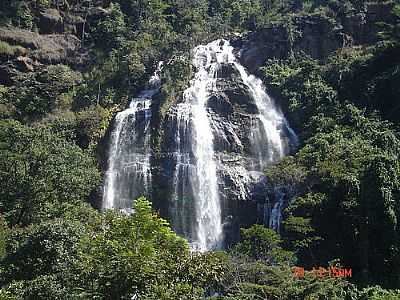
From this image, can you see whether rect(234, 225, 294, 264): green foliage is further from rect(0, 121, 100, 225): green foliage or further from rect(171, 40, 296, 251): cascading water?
rect(0, 121, 100, 225): green foliage

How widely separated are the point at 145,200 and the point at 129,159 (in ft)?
62.1

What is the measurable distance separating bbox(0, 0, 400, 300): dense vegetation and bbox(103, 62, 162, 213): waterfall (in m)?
1.08

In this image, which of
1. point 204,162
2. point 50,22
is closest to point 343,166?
point 204,162

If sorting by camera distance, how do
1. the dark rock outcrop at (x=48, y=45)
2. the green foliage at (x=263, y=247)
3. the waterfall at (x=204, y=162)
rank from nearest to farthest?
the green foliage at (x=263, y=247)
the waterfall at (x=204, y=162)
the dark rock outcrop at (x=48, y=45)

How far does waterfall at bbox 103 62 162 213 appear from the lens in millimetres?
28828

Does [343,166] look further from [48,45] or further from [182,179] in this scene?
[48,45]

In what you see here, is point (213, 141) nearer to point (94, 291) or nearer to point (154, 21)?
point (154, 21)

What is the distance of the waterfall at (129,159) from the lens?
1135 inches

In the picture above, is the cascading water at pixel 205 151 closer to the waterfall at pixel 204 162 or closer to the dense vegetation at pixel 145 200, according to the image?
the waterfall at pixel 204 162

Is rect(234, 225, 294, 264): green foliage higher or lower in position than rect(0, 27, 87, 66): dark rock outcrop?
lower

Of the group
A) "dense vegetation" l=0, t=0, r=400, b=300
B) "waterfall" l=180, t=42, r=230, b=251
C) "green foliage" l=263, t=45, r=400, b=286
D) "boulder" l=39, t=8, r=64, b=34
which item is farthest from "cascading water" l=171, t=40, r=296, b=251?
"boulder" l=39, t=8, r=64, b=34

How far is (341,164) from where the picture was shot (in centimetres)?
2488

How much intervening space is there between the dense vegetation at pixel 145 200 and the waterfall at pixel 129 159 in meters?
1.08
